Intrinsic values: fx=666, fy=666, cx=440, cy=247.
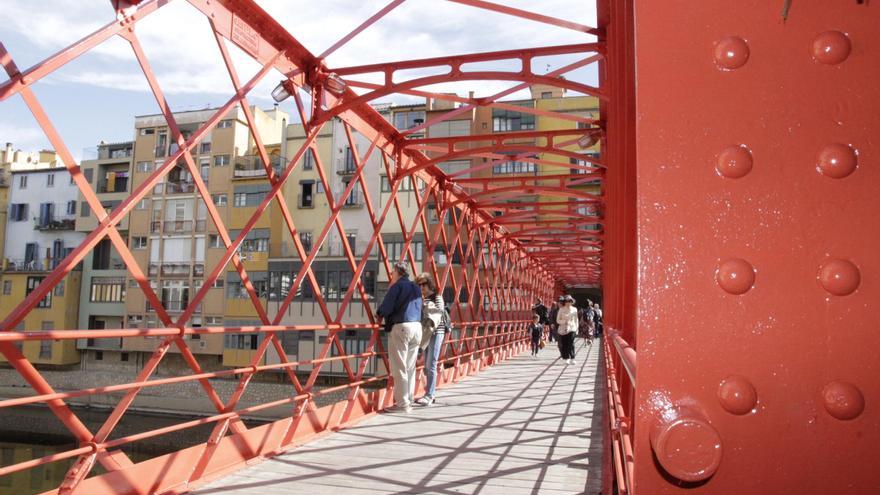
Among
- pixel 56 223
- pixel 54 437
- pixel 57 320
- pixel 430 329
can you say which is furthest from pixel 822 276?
pixel 56 223

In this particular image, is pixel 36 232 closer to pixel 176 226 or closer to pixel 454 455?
pixel 176 226

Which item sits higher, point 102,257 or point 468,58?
point 468,58

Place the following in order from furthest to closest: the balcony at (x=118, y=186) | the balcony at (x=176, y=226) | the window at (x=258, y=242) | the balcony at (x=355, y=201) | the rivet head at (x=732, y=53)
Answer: the balcony at (x=118, y=186) → the balcony at (x=176, y=226) → the window at (x=258, y=242) → the balcony at (x=355, y=201) → the rivet head at (x=732, y=53)

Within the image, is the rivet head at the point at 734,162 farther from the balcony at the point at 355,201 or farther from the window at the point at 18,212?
the window at the point at 18,212

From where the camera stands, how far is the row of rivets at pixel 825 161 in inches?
39.1

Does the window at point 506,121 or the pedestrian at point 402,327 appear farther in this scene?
the window at point 506,121

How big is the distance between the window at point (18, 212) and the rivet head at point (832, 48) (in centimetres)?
5919

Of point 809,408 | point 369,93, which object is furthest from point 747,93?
point 369,93

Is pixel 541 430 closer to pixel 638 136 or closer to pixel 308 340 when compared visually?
pixel 638 136

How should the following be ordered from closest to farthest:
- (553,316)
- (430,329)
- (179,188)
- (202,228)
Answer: (430,329)
(553,316)
(202,228)
(179,188)

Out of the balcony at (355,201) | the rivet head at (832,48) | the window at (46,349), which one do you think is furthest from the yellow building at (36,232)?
the rivet head at (832,48)

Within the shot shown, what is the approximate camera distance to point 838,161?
995 mm

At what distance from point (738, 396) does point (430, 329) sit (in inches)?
316

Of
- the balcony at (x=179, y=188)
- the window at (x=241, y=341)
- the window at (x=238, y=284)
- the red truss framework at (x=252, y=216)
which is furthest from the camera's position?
the balcony at (x=179, y=188)
